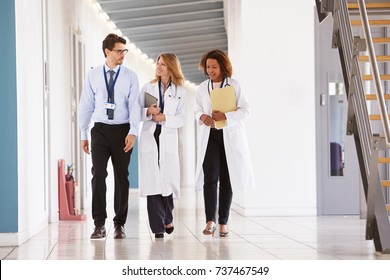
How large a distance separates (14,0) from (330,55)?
4.09 meters

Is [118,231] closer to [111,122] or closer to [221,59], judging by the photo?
[111,122]

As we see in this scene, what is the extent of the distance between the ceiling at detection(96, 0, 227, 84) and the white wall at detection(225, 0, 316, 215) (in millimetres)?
2900

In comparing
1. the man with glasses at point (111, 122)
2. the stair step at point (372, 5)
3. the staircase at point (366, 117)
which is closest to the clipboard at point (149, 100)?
the man with glasses at point (111, 122)

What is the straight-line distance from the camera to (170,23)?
12.9m

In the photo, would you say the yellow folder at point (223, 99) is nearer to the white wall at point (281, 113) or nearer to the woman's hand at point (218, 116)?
the woman's hand at point (218, 116)

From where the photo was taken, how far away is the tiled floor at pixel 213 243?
501 centimetres

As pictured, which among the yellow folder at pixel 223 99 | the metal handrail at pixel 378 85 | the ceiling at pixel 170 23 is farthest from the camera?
the ceiling at pixel 170 23

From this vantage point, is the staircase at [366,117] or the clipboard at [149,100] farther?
the clipboard at [149,100]

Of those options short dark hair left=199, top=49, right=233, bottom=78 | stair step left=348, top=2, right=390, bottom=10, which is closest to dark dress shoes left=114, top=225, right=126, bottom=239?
short dark hair left=199, top=49, right=233, bottom=78

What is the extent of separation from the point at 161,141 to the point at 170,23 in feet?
23.5

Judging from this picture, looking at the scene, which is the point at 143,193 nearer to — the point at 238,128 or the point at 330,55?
the point at 238,128

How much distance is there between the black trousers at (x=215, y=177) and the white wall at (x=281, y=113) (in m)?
2.36

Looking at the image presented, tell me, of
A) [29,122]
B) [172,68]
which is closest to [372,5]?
[172,68]
